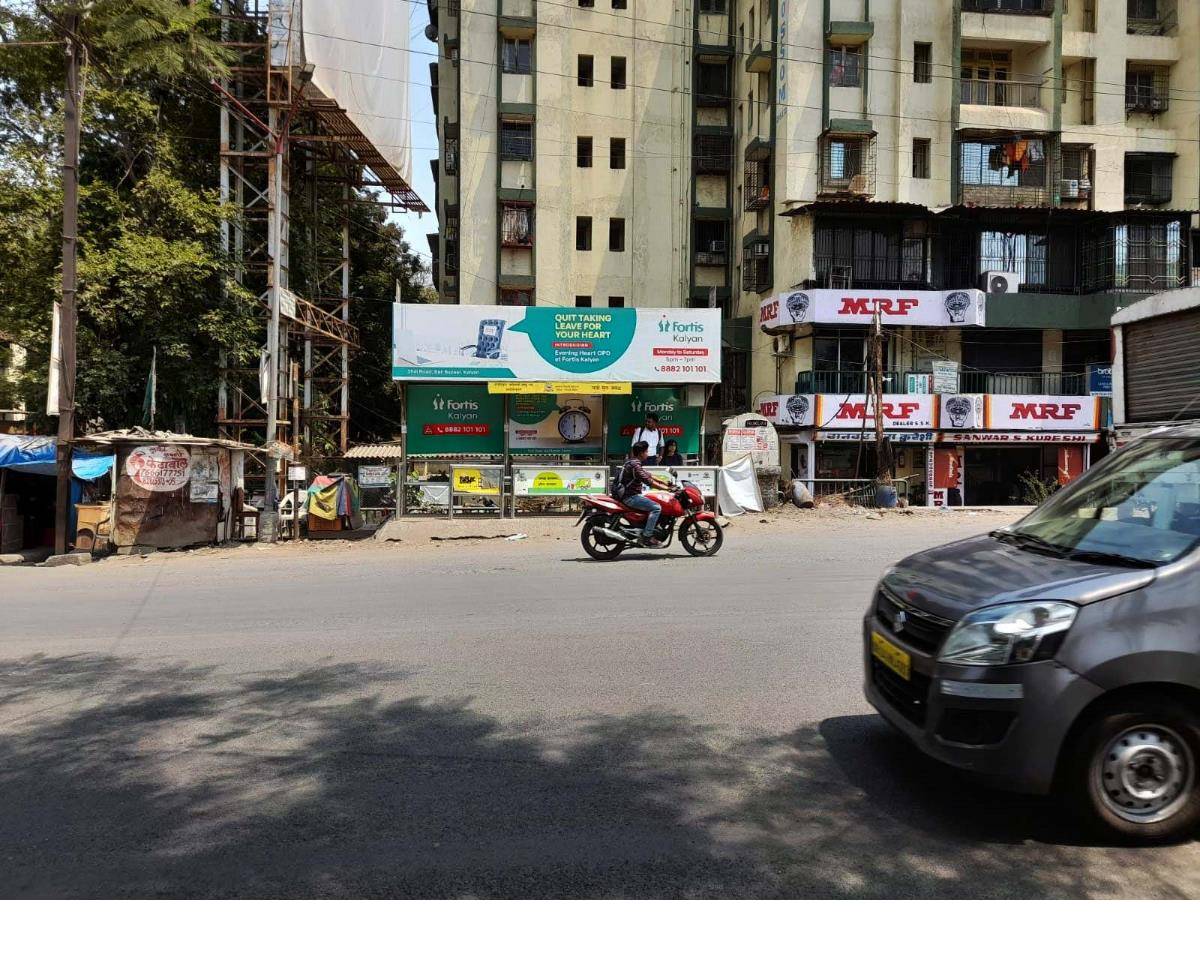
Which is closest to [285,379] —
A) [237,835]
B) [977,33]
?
[237,835]

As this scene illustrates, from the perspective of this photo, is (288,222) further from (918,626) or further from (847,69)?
(918,626)

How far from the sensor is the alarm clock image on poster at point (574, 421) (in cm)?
2227

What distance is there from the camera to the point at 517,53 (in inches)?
1441

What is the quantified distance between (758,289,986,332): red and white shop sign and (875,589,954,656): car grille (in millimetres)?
28463

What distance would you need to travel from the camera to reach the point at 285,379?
27.2 meters

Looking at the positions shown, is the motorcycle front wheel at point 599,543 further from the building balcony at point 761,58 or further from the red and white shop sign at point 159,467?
the building balcony at point 761,58

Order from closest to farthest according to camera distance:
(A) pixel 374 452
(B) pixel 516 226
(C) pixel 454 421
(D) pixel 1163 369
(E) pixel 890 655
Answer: (E) pixel 890 655, (D) pixel 1163 369, (C) pixel 454 421, (A) pixel 374 452, (B) pixel 516 226

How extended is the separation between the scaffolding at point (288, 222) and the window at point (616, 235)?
8.48 m

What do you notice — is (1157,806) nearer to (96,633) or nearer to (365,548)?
(96,633)

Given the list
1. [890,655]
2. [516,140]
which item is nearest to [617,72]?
[516,140]

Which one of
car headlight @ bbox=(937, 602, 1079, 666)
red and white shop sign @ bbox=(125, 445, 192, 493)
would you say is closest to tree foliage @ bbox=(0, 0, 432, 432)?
red and white shop sign @ bbox=(125, 445, 192, 493)

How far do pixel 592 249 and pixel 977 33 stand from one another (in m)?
16.8

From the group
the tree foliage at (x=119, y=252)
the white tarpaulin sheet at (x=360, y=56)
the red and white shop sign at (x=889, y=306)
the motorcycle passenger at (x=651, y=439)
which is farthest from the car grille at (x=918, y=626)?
the red and white shop sign at (x=889, y=306)

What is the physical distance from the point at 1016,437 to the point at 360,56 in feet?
87.0
